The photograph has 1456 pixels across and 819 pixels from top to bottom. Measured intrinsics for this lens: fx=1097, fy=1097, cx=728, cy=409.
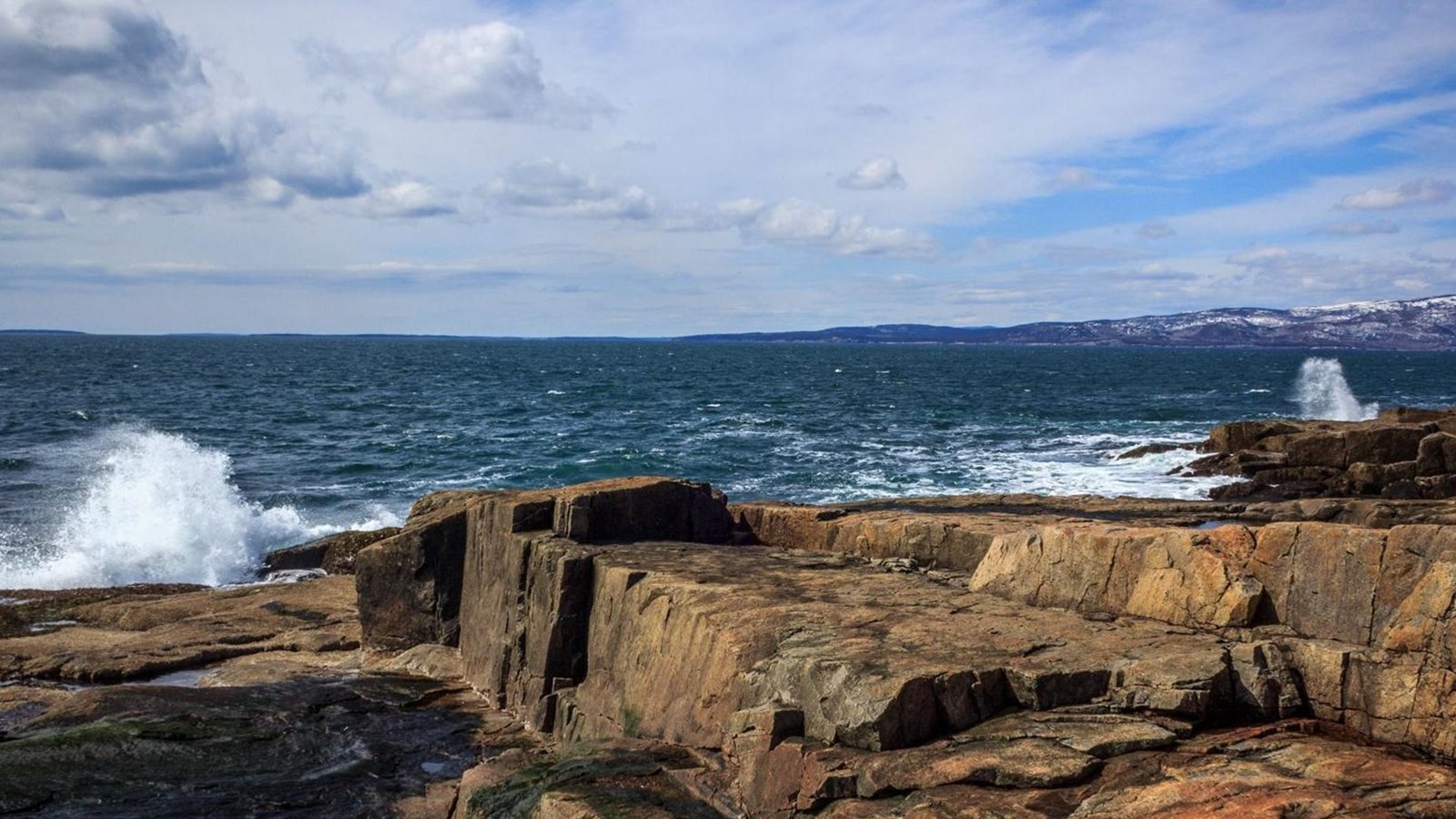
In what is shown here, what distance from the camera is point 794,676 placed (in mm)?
10789

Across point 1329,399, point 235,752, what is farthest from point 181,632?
point 1329,399

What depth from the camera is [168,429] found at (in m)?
54.3

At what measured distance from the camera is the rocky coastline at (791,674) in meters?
9.14

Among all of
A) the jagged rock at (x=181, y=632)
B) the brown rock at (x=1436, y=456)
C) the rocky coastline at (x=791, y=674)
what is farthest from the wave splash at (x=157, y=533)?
the brown rock at (x=1436, y=456)

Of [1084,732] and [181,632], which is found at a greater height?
[1084,732]

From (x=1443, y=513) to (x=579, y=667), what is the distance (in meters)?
14.3

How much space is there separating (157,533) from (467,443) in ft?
63.6

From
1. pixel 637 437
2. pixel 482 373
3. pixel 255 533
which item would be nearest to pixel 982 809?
pixel 255 533

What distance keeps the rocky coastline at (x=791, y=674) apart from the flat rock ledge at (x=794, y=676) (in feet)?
0.12

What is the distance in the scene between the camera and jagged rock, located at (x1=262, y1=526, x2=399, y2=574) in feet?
92.9

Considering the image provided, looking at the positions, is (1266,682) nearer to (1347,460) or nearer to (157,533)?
(1347,460)

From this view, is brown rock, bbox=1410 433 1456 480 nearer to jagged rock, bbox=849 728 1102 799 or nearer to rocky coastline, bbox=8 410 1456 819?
rocky coastline, bbox=8 410 1456 819

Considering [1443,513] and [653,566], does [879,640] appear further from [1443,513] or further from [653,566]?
[1443,513]

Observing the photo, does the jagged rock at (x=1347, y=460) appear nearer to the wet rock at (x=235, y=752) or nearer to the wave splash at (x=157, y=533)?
the wet rock at (x=235, y=752)
